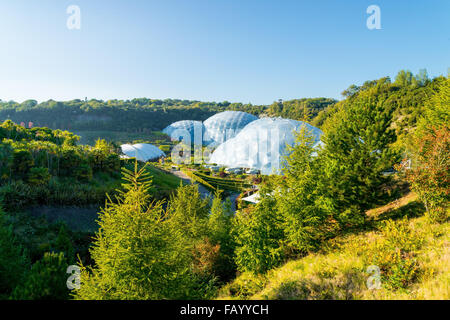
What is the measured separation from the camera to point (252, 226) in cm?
1181

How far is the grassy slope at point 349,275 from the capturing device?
6.66 meters

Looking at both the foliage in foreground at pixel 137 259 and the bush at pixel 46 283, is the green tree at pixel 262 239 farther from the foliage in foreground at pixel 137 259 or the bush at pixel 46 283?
the bush at pixel 46 283

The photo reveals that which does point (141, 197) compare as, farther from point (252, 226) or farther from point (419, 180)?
point (419, 180)

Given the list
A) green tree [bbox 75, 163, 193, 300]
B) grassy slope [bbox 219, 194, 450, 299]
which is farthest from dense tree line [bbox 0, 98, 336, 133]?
green tree [bbox 75, 163, 193, 300]

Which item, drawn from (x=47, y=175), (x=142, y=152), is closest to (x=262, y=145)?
(x=47, y=175)

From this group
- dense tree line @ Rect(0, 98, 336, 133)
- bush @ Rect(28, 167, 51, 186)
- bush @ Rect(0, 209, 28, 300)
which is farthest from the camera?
dense tree line @ Rect(0, 98, 336, 133)

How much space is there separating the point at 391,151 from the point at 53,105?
150 meters

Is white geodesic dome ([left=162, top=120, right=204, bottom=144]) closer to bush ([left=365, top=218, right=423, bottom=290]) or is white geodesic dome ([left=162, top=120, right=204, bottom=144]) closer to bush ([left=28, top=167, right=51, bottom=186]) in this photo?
bush ([left=28, top=167, right=51, bottom=186])

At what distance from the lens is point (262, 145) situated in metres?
43.6

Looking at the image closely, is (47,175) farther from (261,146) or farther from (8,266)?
(261,146)

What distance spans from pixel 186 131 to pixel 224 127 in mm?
20567

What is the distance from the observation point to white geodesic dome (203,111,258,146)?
9325cm

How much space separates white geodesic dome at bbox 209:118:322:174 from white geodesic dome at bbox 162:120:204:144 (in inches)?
2000
